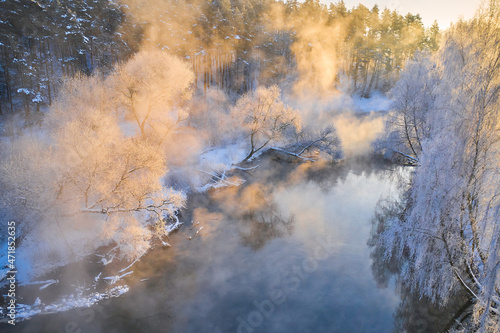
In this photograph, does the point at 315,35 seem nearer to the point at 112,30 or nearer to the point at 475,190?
the point at 112,30

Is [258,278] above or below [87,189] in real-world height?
below

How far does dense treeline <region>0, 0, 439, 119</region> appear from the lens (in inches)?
1176

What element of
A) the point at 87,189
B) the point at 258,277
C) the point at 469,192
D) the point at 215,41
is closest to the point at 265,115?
the point at 258,277

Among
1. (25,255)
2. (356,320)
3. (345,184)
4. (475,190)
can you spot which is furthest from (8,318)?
(345,184)

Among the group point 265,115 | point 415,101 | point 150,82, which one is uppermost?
point 150,82

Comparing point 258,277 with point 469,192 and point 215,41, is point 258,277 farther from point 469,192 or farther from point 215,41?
point 215,41

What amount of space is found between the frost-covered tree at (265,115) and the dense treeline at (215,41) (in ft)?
46.9

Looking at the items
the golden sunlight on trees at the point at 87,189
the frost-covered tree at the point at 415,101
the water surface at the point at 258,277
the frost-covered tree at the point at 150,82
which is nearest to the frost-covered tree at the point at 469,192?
the water surface at the point at 258,277

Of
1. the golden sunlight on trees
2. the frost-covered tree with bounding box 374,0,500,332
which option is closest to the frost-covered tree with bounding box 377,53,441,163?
the frost-covered tree with bounding box 374,0,500,332

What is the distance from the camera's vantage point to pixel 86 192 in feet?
42.6

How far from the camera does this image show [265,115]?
26.4 metres

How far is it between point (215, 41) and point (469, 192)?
45.2m

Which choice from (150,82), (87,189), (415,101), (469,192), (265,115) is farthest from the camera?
(265,115)

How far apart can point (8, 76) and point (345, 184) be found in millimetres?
32876
